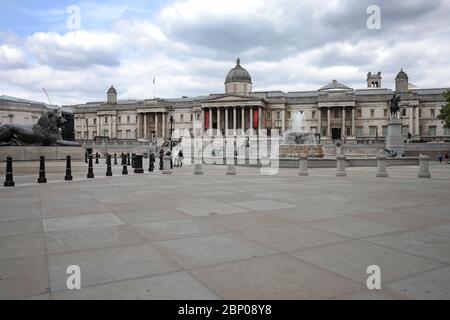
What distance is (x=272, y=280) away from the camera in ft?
14.2

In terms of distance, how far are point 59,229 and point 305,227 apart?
454 cm

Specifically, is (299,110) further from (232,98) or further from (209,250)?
(209,250)

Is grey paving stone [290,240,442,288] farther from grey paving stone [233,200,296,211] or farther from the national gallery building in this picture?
the national gallery building

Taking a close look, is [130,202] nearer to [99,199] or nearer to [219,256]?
[99,199]

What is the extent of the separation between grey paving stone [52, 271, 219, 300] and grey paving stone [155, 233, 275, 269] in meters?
0.57

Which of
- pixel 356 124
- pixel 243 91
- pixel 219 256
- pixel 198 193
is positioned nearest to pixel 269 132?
pixel 243 91

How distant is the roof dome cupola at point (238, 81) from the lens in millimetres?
113062

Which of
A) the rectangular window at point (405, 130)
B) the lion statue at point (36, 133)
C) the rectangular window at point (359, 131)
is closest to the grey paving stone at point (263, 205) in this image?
the lion statue at point (36, 133)

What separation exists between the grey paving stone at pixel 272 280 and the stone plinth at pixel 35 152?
20201 millimetres

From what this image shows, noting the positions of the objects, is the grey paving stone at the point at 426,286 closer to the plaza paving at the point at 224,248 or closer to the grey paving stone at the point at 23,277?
the plaza paving at the point at 224,248

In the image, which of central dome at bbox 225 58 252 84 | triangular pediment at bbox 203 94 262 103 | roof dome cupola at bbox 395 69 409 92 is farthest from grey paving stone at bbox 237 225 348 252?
roof dome cupola at bbox 395 69 409 92

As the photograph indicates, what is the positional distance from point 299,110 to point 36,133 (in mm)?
94402

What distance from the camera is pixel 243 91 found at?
11369 cm

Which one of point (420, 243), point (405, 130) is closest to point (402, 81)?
point (405, 130)
